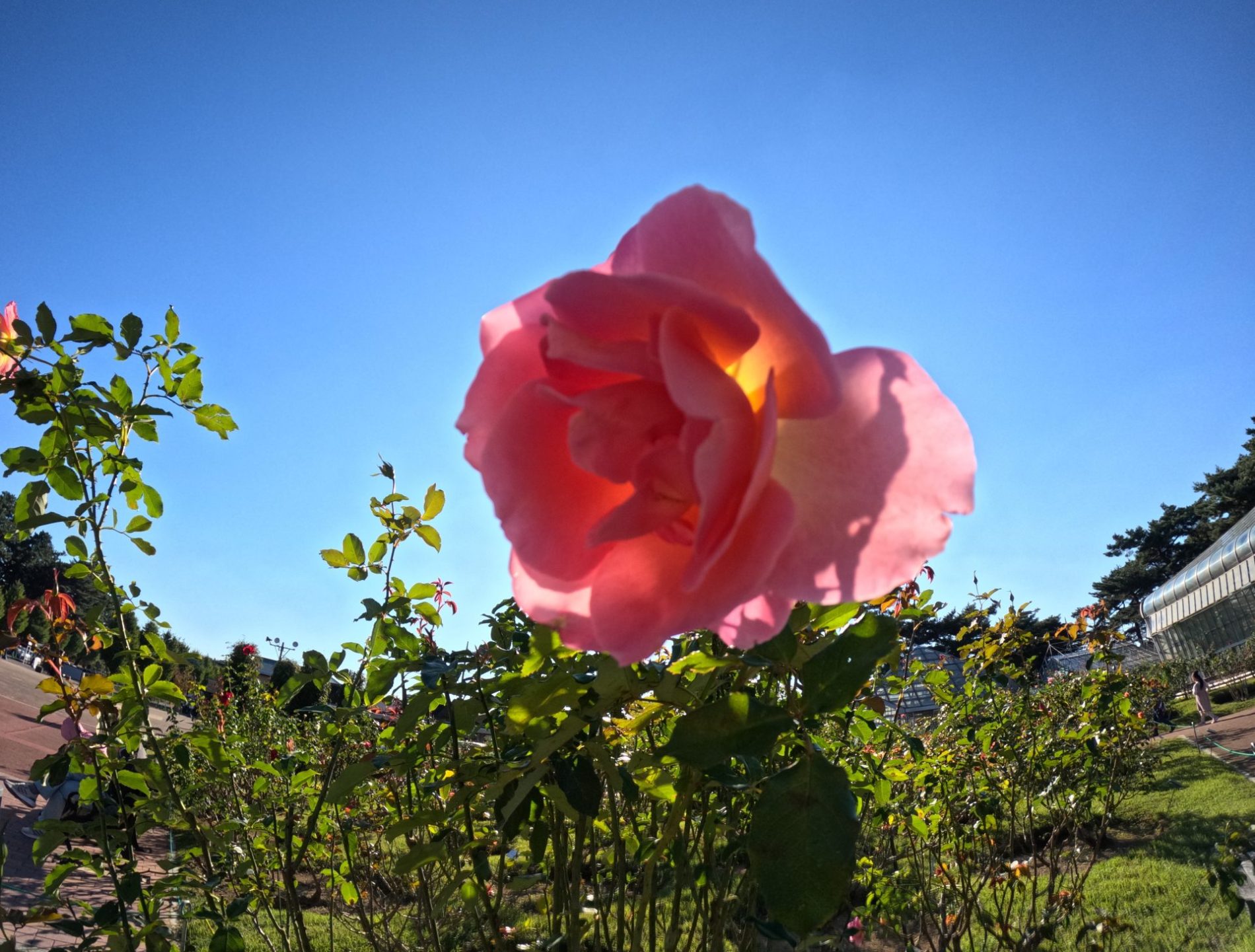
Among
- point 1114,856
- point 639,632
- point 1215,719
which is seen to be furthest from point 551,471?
point 1215,719

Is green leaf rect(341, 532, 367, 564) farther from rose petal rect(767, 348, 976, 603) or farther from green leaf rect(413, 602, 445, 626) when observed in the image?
rose petal rect(767, 348, 976, 603)

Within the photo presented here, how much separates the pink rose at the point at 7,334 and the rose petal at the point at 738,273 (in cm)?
148

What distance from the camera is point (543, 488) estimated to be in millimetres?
478

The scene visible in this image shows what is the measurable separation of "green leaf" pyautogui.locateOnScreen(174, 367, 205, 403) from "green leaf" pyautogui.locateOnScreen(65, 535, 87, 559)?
34 centimetres

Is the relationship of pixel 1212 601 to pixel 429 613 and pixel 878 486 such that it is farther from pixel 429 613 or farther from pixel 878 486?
pixel 878 486

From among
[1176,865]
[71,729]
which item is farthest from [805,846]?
[1176,865]

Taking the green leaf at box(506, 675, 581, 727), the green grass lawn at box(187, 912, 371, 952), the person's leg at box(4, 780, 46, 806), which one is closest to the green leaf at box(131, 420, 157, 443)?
the green leaf at box(506, 675, 581, 727)

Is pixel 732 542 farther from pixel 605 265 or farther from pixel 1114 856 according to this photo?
pixel 1114 856

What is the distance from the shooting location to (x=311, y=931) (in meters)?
5.46

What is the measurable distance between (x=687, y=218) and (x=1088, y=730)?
376cm

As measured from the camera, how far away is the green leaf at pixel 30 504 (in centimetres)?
146

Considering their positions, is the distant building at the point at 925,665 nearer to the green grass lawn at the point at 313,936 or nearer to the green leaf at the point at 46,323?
the green leaf at the point at 46,323

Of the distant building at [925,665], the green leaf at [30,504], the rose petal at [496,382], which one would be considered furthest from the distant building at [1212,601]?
the rose petal at [496,382]

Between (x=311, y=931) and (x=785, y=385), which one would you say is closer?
(x=785, y=385)
